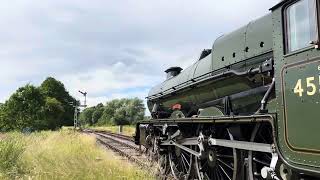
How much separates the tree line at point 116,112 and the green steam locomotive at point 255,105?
83269 mm

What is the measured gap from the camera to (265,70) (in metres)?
6.89

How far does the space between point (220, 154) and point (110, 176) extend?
3.19 metres

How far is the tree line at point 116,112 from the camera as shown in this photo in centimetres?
10251

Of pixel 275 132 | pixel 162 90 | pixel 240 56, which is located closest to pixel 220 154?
pixel 240 56

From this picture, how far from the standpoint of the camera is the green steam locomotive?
5.36 metres

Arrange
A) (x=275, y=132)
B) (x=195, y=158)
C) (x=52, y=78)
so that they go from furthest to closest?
1. (x=52, y=78)
2. (x=195, y=158)
3. (x=275, y=132)

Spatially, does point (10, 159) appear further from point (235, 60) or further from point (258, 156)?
point (258, 156)

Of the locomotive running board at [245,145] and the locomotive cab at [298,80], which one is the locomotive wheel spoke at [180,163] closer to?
the locomotive running board at [245,145]

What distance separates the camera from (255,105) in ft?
25.2

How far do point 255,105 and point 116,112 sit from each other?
358 ft

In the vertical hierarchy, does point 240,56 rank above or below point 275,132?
above

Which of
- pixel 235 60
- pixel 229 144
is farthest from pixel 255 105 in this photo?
pixel 235 60

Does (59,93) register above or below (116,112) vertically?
above

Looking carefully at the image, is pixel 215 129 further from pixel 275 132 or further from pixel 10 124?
pixel 10 124
